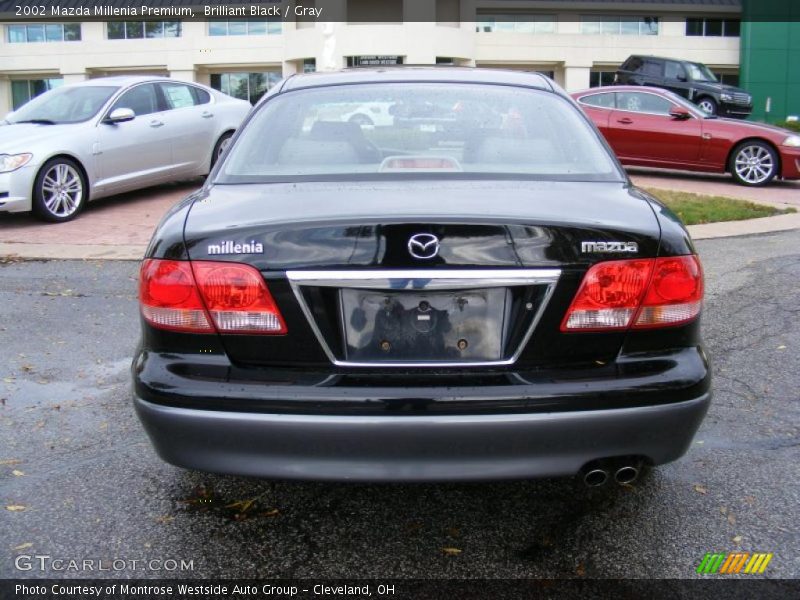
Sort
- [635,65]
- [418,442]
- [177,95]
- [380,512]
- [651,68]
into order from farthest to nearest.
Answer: [635,65]
[651,68]
[177,95]
[380,512]
[418,442]

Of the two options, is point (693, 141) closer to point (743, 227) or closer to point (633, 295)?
point (743, 227)

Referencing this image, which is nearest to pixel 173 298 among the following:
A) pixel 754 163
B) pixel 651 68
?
pixel 754 163

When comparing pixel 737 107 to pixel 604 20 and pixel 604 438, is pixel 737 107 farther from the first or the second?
pixel 604 438

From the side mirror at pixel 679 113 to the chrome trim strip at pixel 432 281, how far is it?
11.5 meters

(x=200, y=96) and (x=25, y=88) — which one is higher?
(x=25, y=88)

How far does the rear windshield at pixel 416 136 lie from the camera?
3.19 meters

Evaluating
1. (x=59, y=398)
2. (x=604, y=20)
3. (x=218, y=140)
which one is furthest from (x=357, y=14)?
(x=59, y=398)

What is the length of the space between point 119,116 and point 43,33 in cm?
3618

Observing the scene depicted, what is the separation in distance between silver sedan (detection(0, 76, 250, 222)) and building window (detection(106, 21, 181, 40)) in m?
31.3

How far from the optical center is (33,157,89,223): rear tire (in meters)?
9.53

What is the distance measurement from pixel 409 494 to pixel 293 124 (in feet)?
5.22

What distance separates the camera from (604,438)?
253 cm

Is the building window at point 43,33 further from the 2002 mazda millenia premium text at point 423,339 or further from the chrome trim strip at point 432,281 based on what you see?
the chrome trim strip at point 432,281

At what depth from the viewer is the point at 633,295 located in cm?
262
